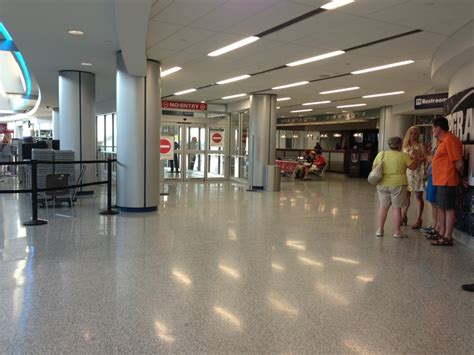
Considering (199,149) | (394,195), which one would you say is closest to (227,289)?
(394,195)

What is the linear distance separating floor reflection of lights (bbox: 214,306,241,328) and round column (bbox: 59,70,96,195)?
7.58m

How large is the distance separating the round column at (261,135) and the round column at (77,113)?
4867mm

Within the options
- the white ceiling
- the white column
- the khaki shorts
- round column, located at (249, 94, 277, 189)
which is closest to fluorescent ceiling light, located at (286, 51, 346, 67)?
the white ceiling

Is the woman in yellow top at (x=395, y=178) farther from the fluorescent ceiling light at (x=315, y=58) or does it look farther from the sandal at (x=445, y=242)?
the fluorescent ceiling light at (x=315, y=58)

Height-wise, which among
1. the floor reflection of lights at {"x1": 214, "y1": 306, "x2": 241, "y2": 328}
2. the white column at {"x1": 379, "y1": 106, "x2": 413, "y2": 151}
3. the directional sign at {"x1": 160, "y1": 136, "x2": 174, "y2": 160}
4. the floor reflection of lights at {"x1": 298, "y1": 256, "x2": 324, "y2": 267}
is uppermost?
the white column at {"x1": 379, "y1": 106, "x2": 413, "y2": 151}

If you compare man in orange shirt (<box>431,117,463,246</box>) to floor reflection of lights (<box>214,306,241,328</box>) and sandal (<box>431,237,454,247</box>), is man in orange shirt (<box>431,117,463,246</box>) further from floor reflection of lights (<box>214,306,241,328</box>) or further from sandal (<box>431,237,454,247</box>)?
floor reflection of lights (<box>214,306,241,328</box>)

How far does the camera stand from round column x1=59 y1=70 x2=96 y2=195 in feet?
31.8

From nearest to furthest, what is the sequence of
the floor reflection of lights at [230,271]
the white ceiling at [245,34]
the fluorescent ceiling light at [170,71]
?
the floor reflection of lights at [230,271]
the white ceiling at [245,34]
the fluorescent ceiling light at [170,71]

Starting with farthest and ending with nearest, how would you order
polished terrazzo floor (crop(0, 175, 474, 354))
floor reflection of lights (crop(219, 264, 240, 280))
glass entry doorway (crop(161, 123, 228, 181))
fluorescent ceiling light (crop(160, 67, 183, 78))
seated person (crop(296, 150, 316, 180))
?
seated person (crop(296, 150, 316, 180))
glass entry doorway (crop(161, 123, 228, 181))
fluorescent ceiling light (crop(160, 67, 183, 78))
floor reflection of lights (crop(219, 264, 240, 280))
polished terrazzo floor (crop(0, 175, 474, 354))

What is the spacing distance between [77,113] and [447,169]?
8125 mm

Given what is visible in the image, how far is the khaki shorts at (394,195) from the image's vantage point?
5.77 metres

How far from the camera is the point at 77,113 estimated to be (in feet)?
32.1

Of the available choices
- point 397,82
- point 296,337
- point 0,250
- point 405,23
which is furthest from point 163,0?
point 397,82

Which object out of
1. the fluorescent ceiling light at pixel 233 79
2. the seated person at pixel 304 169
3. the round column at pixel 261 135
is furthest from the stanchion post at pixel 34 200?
the seated person at pixel 304 169
